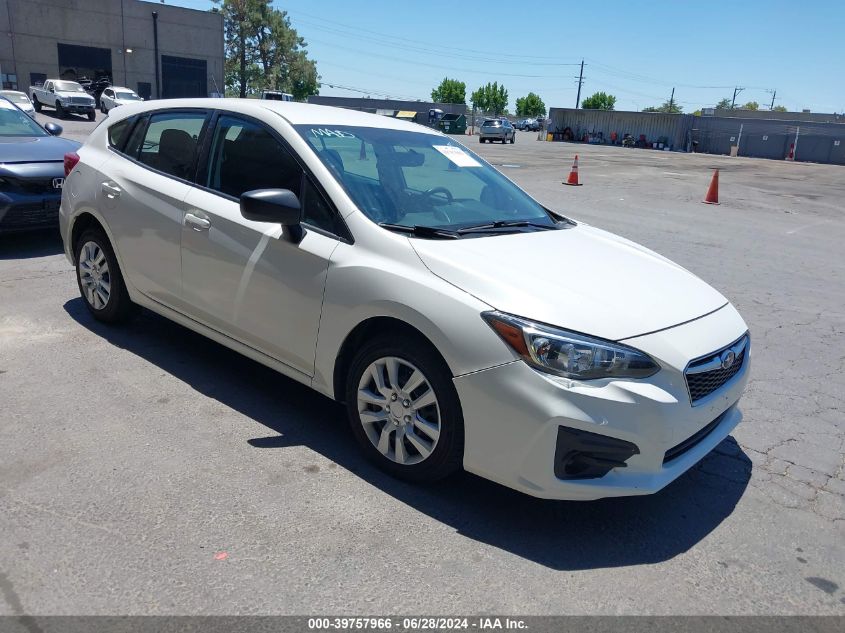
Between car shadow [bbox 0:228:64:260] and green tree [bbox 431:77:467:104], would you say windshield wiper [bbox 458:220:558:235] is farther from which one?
green tree [bbox 431:77:467:104]

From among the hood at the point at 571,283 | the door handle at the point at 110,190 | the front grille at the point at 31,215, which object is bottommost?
the front grille at the point at 31,215

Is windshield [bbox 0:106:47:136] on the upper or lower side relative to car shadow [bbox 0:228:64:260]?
upper

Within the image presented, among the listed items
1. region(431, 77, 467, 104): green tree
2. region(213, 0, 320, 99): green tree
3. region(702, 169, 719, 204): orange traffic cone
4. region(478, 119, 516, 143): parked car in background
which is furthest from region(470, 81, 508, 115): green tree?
region(702, 169, 719, 204): orange traffic cone

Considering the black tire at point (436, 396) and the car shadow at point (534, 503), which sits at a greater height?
the black tire at point (436, 396)

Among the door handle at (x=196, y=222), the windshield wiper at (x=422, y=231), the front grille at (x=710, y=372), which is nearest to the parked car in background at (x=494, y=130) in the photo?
the door handle at (x=196, y=222)

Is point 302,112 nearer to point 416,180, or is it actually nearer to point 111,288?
point 416,180

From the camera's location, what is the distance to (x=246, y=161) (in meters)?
4.13

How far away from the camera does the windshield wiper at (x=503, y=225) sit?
3.72 metres

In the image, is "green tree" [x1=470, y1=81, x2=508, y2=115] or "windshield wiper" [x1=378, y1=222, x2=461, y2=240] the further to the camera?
"green tree" [x1=470, y1=81, x2=508, y2=115]

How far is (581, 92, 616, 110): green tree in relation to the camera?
14062cm

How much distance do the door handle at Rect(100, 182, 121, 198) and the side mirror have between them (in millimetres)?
1743

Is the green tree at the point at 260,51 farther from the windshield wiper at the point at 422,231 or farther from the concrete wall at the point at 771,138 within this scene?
the windshield wiper at the point at 422,231

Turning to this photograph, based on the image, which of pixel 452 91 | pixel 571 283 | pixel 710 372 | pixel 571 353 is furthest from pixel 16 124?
pixel 452 91

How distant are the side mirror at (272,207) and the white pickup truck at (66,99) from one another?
129 ft
